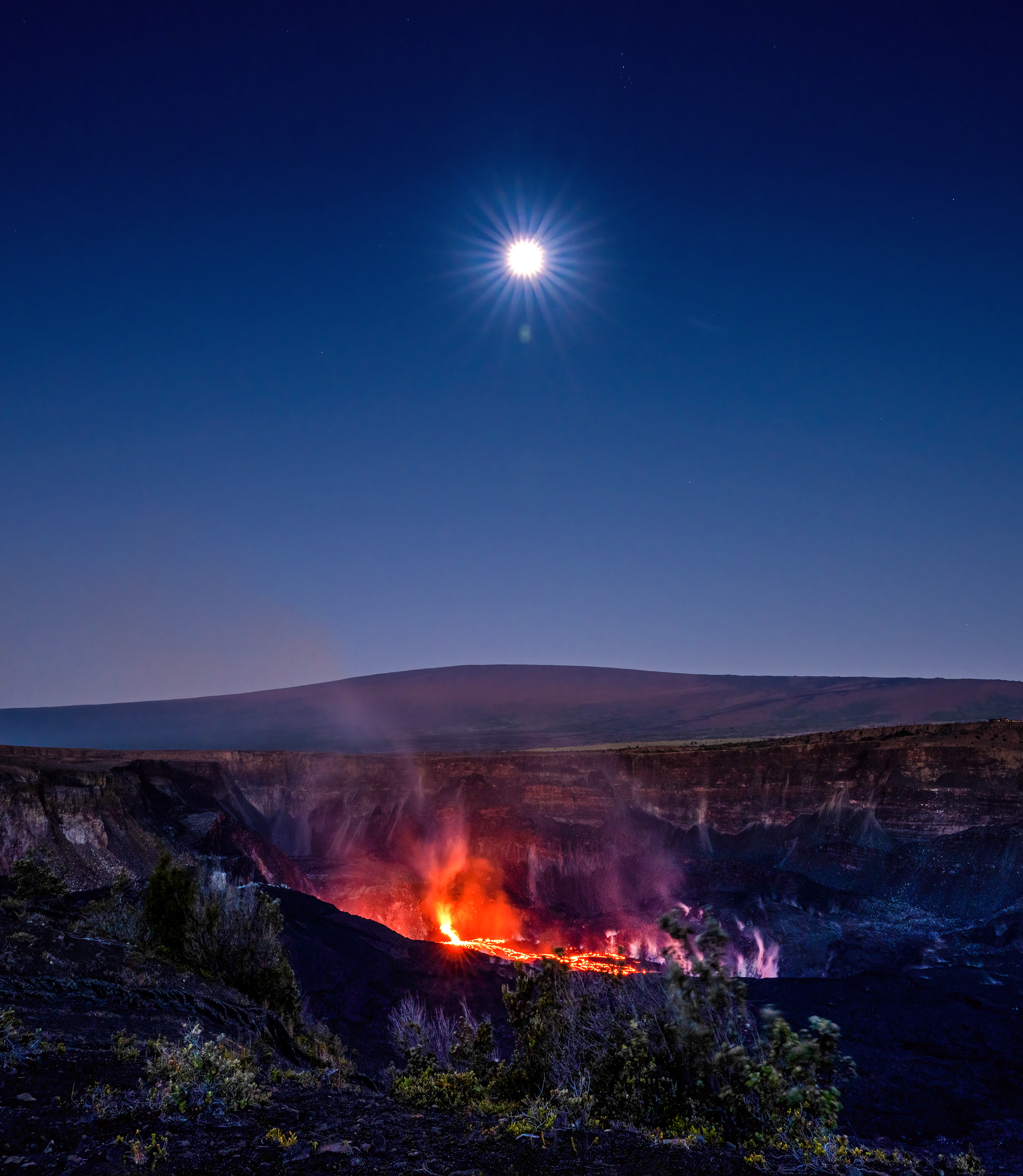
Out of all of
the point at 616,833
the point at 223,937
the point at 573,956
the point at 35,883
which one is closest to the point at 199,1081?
the point at 223,937

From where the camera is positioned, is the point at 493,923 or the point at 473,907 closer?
the point at 493,923

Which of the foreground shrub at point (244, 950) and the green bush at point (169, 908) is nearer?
the foreground shrub at point (244, 950)

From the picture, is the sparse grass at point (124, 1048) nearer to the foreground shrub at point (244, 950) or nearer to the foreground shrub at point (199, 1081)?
the foreground shrub at point (199, 1081)

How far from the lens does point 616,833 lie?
46750mm

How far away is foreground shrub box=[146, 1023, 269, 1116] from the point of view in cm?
707

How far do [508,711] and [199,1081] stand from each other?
13827 centimetres

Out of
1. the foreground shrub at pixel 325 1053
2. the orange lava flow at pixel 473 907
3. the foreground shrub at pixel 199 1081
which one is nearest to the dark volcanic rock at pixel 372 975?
the foreground shrub at pixel 325 1053

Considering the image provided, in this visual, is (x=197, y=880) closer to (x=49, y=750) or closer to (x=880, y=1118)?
(x=880, y=1118)

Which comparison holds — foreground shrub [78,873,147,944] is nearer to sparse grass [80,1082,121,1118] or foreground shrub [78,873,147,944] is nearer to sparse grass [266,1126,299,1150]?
sparse grass [80,1082,121,1118]

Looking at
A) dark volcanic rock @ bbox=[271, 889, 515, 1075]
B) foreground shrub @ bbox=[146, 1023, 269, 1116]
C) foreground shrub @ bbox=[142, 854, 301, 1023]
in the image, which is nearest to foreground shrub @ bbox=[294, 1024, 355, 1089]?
foreground shrub @ bbox=[142, 854, 301, 1023]

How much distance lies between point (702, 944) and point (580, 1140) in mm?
2310

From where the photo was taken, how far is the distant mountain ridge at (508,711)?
114062 mm

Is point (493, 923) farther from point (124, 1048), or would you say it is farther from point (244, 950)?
point (124, 1048)

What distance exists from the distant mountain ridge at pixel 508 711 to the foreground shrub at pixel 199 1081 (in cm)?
9077
